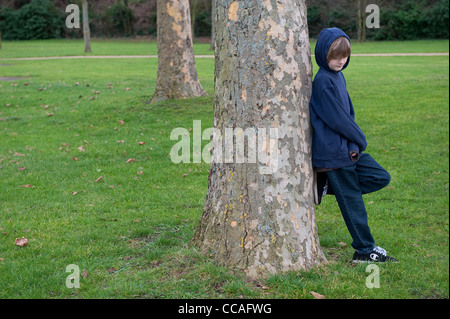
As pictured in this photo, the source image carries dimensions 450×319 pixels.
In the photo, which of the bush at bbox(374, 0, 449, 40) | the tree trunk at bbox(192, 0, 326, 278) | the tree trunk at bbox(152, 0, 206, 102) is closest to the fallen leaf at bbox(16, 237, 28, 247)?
the tree trunk at bbox(192, 0, 326, 278)

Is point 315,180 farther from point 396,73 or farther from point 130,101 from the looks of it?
point 396,73

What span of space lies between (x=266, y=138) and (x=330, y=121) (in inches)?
20.2

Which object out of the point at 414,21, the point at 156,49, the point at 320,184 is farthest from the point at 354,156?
the point at 414,21

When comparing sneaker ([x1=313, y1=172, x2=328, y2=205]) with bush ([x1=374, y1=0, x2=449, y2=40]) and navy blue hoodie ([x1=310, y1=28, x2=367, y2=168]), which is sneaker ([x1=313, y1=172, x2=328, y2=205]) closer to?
navy blue hoodie ([x1=310, y1=28, x2=367, y2=168])

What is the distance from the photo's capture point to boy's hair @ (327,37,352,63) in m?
3.85

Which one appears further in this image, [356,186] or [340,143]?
[356,186]

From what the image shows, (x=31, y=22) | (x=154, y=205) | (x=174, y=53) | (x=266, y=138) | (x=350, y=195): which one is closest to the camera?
(x=266, y=138)

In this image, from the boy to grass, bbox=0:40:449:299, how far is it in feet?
1.54

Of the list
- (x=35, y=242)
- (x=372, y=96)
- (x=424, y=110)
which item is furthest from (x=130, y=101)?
(x=35, y=242)

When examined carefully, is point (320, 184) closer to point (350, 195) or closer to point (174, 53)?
point (350, 195)

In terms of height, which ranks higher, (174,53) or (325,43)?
(174,53)

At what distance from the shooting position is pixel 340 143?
3.86 m

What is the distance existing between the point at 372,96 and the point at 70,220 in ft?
28.8
